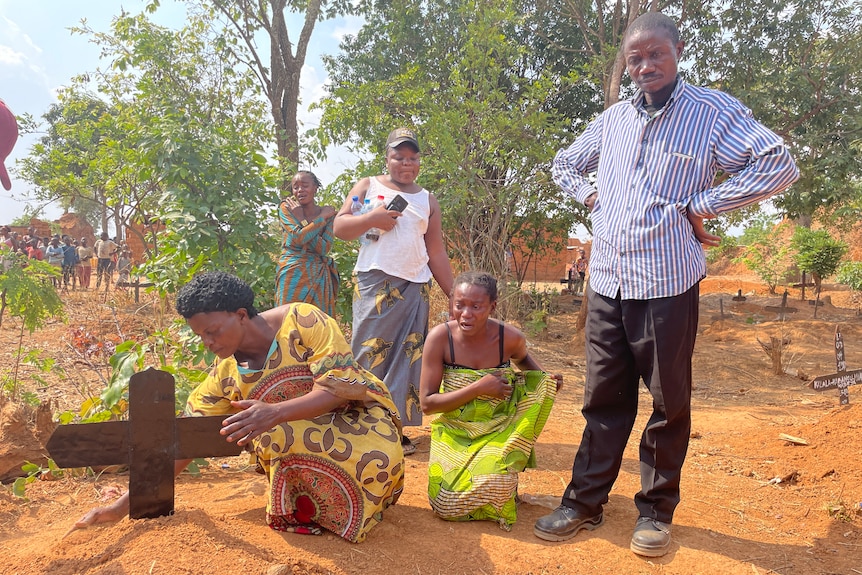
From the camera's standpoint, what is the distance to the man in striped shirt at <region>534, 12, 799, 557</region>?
2.12 m

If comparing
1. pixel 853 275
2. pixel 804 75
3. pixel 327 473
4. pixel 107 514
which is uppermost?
pixel 804 75

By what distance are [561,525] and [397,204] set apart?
175cm

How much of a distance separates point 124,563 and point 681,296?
1986 millimetres

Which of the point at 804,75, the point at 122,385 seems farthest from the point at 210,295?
the point at 804,75

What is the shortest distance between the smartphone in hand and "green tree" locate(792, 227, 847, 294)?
11.1 metres

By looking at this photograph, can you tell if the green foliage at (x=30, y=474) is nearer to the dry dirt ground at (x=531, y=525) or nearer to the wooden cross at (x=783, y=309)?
the dry dirt ground at (x=531, y=525)

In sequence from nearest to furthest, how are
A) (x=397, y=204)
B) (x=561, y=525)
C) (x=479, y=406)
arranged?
(x=561, y=525), (x=479, y=406), (x=397, y=204)

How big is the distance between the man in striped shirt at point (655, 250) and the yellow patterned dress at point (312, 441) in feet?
2.34

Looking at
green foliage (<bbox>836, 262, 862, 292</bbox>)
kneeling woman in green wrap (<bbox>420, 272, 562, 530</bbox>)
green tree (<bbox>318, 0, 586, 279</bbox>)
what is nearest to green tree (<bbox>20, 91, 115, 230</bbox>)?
green tree (<bbox>318, 0, 586, 279</bbox>)

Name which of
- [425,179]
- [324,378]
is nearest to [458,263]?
[425,179]

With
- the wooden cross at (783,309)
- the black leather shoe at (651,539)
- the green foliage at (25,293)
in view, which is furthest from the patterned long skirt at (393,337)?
the wooden cross at (783,309)

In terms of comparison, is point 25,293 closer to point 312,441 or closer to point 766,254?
point 312,441

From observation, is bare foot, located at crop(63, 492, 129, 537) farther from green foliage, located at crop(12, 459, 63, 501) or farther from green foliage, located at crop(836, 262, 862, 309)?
green foliage, located at crop(836, 262, 862, 309)

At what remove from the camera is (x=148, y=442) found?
197 centimetres
